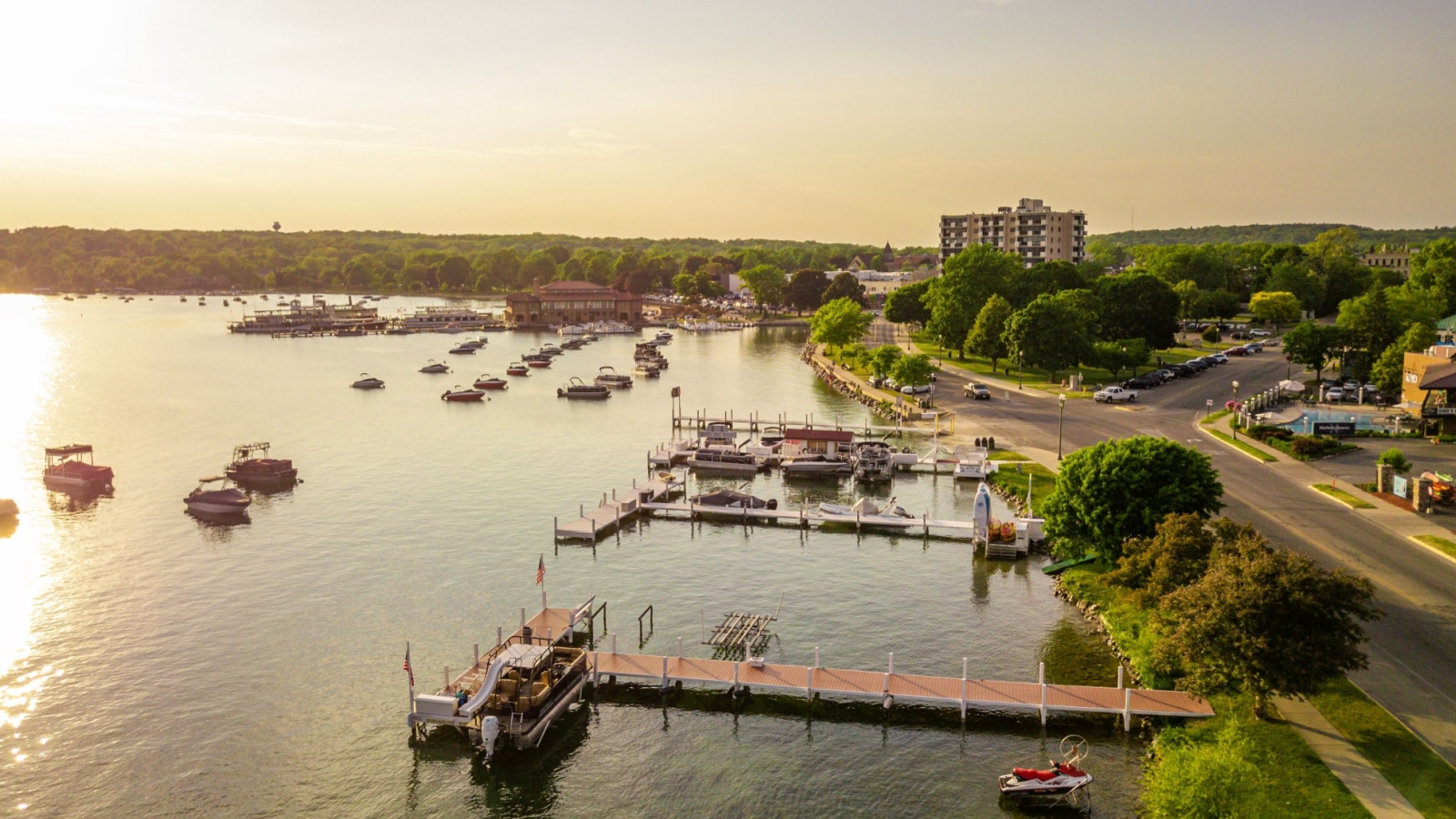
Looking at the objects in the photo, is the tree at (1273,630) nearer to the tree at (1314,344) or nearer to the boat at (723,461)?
the boat at (723,461)

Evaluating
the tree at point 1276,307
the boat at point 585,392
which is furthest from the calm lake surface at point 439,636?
the tree at point 1276,307

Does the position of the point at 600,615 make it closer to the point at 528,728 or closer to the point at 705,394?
the point at 528,728

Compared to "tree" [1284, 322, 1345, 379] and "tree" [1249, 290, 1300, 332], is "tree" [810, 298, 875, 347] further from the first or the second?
"tree" [1249, 290, 1300, 332]

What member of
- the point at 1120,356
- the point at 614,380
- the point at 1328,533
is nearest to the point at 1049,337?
the point at 1120,356

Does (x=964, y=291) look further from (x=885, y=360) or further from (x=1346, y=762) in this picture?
(x=1346, y=762)

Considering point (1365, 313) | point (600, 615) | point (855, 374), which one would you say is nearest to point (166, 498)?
point (600, 615)

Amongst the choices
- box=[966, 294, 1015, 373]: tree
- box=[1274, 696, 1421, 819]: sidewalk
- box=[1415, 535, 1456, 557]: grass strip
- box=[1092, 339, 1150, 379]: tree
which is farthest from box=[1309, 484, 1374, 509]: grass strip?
box=[966, 294, 1015, 373]: tree
